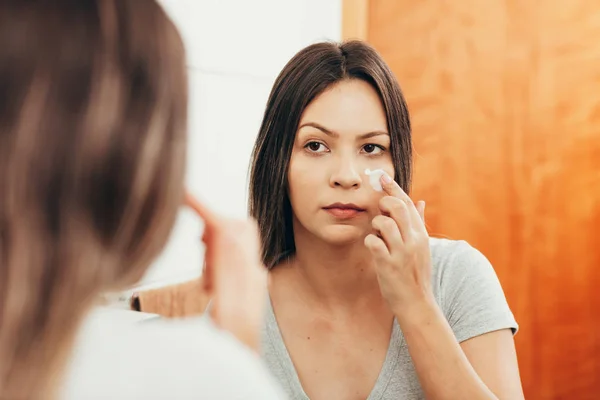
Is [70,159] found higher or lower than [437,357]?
higher

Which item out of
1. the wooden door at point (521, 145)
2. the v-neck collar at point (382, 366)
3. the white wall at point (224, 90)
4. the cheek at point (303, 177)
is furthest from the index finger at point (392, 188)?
the wooden door at point (521, 145)

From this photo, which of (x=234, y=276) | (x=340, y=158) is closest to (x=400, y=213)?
(x=340, y=158)

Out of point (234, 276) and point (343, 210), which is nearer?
point (234, 276)

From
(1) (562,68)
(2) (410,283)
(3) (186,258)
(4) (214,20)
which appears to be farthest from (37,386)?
(1) (562,68)

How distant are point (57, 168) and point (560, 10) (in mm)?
2138

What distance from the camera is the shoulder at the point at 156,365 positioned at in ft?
1.33

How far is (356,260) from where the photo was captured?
1.09m

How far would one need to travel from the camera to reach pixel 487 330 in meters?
0.97

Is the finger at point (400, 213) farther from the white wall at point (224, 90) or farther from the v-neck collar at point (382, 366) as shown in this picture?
the white wall at point (224, 90)

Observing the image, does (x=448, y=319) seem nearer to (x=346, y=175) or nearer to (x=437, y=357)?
(x=437, y=357)

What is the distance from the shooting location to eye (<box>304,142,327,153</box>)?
1.04 m

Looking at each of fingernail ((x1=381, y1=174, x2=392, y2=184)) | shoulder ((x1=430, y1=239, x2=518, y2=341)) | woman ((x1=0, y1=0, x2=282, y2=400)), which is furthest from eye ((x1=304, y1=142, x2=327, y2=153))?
woman ((x1=0, y1=0, x2=282, y2=400))

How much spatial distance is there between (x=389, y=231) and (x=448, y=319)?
7.9 inches

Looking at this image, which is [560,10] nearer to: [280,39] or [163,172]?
[280,39]
